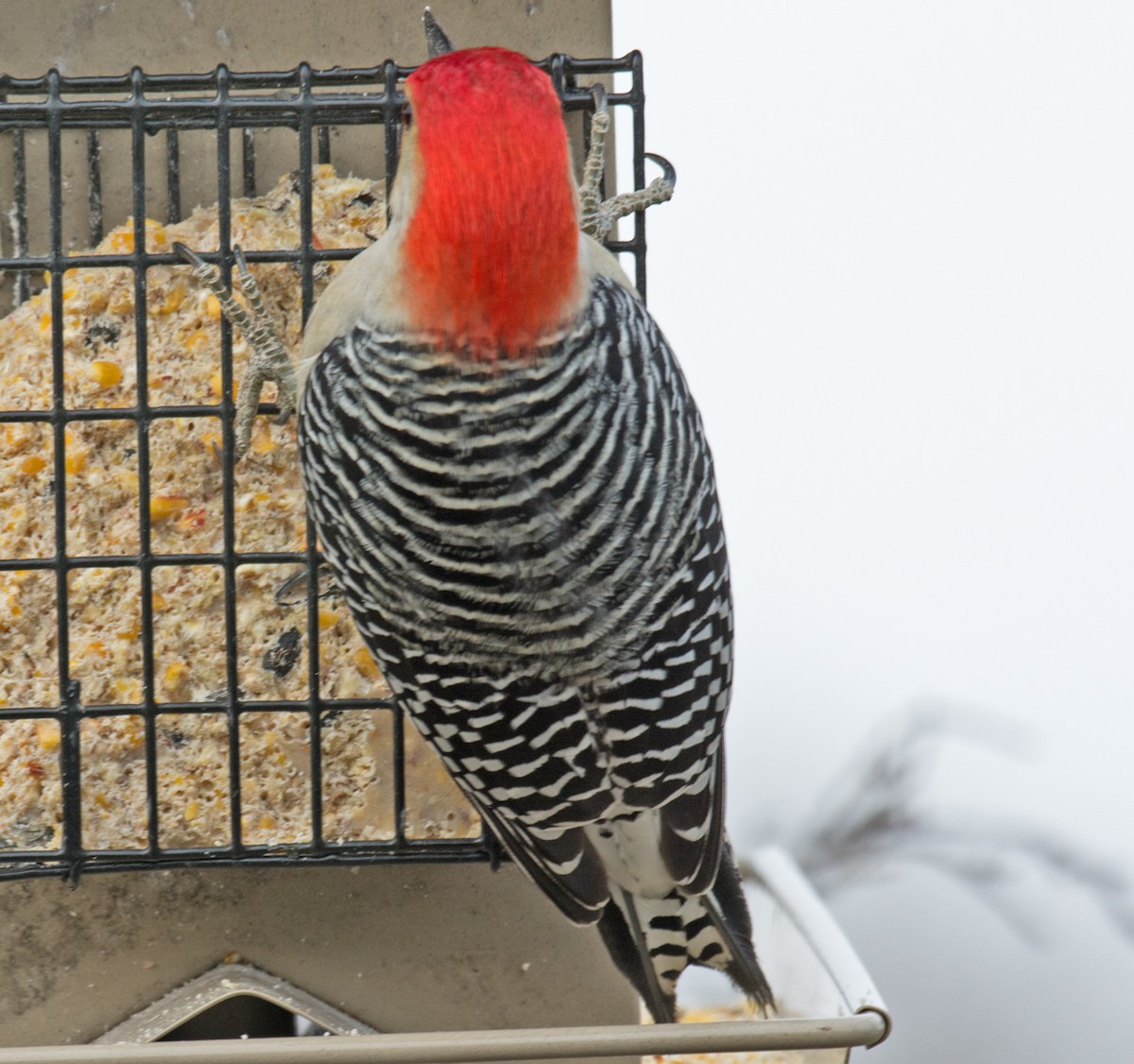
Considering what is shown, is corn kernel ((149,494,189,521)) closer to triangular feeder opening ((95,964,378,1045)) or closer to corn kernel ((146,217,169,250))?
corn kernel ((146,217,169,250))

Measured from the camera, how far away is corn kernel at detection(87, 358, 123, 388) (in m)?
1.74

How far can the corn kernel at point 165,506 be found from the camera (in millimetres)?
1750

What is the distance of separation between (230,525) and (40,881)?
582mm

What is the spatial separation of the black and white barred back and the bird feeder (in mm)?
237

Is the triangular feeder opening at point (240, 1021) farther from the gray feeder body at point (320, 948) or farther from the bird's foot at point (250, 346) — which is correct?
the bird's foot at point (250, 346)

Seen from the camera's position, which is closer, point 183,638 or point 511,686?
point 511,686

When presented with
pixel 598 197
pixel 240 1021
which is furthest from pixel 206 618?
pixel 598 197

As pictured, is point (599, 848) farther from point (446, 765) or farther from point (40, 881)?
point (40, 881)

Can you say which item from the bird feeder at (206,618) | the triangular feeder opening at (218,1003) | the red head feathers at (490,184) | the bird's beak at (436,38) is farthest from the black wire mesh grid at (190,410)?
the red head feathers at (490,184)

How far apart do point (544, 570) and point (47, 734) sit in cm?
77

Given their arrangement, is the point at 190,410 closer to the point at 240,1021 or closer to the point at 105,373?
the point at 105,373

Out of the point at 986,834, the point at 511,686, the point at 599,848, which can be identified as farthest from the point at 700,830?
the point at 986,834

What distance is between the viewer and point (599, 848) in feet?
5.24

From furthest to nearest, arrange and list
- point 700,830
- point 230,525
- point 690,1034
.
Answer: point 230,525, point 700,830, point 690,1034
